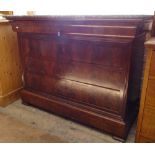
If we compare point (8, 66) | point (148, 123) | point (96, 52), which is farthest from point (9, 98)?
point (148, 123)

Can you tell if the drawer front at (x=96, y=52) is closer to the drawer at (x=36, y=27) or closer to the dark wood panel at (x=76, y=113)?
the drawer at (x=36, y=27)

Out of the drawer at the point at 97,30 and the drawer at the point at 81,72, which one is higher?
A: the drawer at the point at 97,30

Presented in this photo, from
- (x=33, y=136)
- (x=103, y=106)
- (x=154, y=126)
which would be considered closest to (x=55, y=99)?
(x=33, y=136)

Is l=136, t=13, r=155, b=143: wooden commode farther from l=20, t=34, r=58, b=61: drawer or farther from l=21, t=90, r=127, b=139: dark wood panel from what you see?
l=20, t=34, r=58, b=61: drawer

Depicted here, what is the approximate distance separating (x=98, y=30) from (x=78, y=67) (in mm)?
386

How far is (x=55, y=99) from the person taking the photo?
A: 1.83m

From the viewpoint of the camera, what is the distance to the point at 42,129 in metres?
1.72

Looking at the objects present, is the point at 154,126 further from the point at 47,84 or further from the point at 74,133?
the point at 47,84

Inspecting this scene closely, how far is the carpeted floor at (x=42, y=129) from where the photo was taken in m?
1.58

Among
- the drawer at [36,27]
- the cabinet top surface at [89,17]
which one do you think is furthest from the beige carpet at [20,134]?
the cabinet top surface at [89,17]
